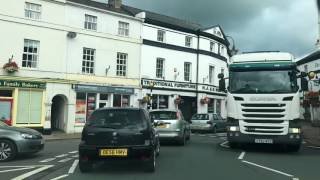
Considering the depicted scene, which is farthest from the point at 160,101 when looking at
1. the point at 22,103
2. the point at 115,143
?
the point at 115,143

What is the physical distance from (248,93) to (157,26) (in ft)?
74.2

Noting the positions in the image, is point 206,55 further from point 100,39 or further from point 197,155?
point 197,155

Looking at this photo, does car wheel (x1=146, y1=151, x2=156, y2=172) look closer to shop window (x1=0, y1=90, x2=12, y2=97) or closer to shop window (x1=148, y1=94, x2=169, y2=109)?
shop window (x1=0, y1=90, x2=12, y2=97)

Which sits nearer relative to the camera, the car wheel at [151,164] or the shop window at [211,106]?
the car wheel at [151,164]

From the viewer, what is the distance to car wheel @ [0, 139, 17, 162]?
556 inches

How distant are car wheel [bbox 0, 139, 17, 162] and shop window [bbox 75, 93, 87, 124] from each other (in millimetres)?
17787

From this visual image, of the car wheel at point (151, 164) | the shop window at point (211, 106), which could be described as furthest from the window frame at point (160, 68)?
the car wheel at point (151, 164)

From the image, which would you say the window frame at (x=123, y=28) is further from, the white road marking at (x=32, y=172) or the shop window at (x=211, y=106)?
the white road marking at (x=32, y=172)

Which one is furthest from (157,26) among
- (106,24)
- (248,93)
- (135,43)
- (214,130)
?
(248,93)

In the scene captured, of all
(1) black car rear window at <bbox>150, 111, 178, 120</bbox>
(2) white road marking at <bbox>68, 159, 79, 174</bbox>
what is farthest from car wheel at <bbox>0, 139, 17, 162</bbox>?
(1) black car rear window at <bbox>150, 111, 178, 120</bbox>

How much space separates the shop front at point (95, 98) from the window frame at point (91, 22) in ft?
14.6

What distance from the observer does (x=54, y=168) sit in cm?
1222

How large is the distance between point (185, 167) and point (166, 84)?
26285 mm

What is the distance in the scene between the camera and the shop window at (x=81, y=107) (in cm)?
3203
